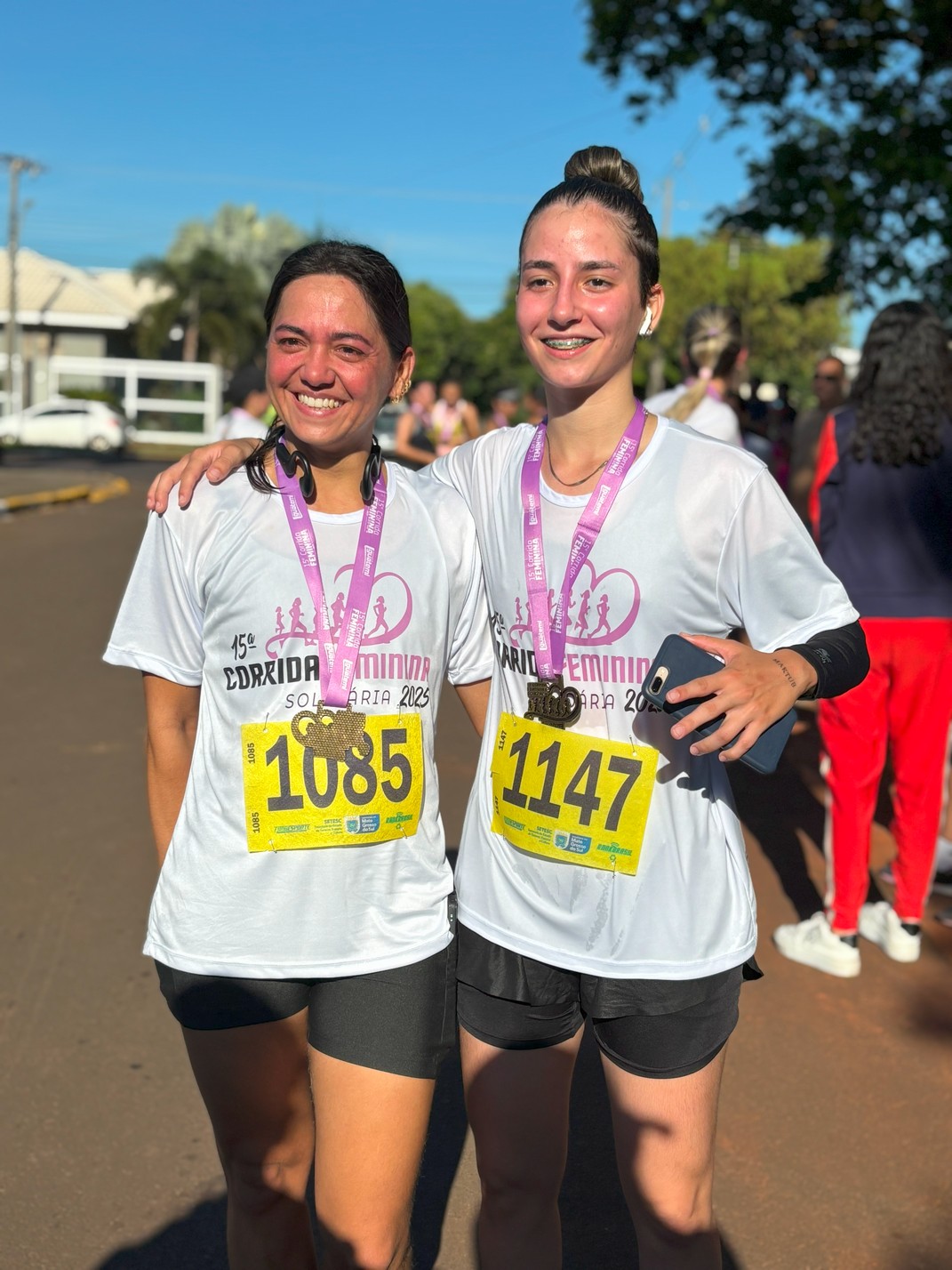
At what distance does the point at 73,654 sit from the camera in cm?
958

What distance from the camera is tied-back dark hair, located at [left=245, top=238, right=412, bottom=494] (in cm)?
245

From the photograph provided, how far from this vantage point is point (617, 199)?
7.93 feet

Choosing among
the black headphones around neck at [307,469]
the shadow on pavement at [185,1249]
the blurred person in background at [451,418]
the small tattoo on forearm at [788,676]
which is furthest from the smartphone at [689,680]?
the blurred person in background at [451,418]

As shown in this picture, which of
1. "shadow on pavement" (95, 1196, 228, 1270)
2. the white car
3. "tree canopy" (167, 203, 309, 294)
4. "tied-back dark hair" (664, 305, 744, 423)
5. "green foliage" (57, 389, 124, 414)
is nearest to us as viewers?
"shadow on pavement" (95, 1196, 228, 1270)

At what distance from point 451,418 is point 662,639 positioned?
15.7m

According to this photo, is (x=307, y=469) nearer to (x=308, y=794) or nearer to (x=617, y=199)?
(x=308, y=794)

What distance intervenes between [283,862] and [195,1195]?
1.40 m

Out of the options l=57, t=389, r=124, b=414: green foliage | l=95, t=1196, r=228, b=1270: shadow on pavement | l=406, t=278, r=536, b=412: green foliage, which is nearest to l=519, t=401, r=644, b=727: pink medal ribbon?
l=95, t=1196, r=228, b=1270: shadow on pavement

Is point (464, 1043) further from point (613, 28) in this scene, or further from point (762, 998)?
point (613, 28)

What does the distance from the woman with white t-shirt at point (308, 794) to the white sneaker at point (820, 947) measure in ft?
8.29

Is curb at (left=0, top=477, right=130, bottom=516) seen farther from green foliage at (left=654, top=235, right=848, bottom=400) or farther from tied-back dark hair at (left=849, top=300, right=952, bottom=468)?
green foliage at (left=654, top=235, right=848, bottom=400)

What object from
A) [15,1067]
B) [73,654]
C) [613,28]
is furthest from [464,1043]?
[613,28]

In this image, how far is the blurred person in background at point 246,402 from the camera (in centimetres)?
888

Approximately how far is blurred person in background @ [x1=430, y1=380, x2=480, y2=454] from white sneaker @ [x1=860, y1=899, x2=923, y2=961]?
1257cm
